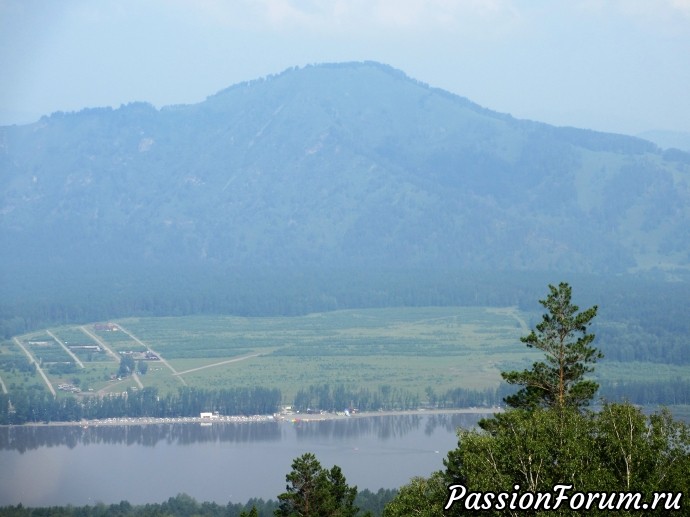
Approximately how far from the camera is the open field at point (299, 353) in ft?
178

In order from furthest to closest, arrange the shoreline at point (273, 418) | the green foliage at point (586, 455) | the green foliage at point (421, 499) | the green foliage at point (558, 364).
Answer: the shoreline at point (273, 418) < the green foliage at point (558, 364) < the green foliage at point (421, 499) < the green foliage at point (586, 455)

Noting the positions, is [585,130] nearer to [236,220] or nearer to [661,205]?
[661,205]

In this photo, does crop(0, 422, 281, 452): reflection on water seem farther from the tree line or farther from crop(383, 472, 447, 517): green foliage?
the tree line

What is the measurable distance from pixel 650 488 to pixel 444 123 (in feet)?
446

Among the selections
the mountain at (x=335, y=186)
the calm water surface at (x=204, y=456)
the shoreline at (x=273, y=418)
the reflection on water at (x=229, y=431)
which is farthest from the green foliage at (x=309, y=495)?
the mountain at (x=335, y=186)

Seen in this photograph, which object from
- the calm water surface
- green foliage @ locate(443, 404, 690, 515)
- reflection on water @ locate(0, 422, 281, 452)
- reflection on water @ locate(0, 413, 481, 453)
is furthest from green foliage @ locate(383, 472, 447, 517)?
reflection on water @ locate(0, 413, 481, 453)

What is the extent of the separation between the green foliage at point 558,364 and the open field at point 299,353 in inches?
1270

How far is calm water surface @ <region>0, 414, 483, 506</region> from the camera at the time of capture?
1422 inches

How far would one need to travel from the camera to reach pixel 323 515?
1772cm

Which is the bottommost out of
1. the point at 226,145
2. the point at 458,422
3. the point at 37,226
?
the point at 458,422

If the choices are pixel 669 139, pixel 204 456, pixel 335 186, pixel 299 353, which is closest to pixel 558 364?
pixel 204 456

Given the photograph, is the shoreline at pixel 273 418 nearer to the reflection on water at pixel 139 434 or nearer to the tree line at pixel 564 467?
the reflection on water at pixel 139 434

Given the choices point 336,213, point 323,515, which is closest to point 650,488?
point 323,515

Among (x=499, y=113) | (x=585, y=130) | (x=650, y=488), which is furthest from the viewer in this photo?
(x=499, y=113)
